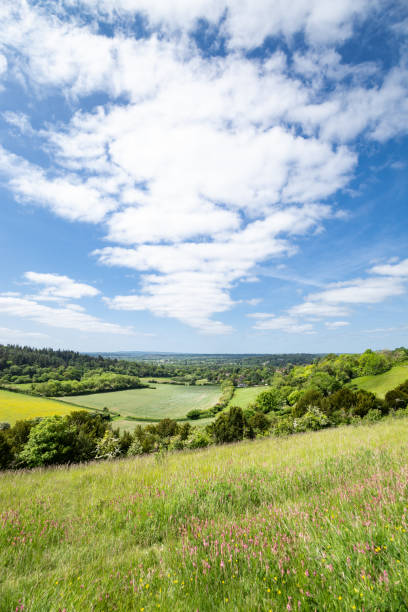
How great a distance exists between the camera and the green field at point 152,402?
84.4 m

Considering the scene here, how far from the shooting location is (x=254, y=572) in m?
2.64

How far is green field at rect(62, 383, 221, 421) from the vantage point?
3324 inches

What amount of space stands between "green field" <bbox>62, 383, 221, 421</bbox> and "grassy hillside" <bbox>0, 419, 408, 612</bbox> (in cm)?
7925

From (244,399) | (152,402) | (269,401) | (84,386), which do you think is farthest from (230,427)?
(84,386)

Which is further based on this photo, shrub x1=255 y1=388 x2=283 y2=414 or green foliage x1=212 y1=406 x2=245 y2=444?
shrub x1=255 y1=388 x2=283 y2=414

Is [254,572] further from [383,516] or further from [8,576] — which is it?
[8,576]

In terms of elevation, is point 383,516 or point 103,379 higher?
point 383,516

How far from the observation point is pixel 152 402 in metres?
100

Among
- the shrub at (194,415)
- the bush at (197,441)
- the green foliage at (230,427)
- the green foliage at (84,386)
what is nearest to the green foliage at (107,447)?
the bush at (197,441)

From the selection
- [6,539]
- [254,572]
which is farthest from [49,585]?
[254,572]

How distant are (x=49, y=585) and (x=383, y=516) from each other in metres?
3.92

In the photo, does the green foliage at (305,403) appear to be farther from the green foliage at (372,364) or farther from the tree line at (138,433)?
the green foliage at (372,364)

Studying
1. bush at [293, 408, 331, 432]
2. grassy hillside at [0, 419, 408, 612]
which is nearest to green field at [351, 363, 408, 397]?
bush at [293, 408, 331, 432]

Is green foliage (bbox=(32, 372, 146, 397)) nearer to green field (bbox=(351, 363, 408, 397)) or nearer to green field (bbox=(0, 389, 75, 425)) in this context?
green field (bbox=(0, 389, 75, 425))
